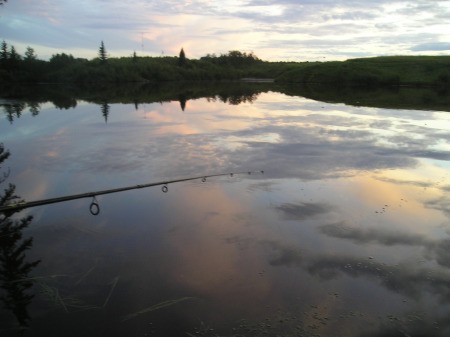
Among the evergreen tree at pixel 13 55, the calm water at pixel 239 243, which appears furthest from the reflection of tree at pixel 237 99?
the evergreen tree at pixel 13 55

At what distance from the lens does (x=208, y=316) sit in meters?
5.36

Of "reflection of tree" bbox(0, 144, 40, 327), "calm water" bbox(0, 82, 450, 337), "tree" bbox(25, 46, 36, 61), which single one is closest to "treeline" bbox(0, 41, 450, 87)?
"tree" bbox(25, 46, 36, 61)

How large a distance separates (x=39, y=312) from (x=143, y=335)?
1.72 metres

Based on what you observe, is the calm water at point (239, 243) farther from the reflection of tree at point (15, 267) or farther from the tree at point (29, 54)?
the tree at point (29, 54)

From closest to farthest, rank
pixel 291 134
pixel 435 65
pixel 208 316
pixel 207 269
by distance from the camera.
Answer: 1. pixel 208 316
2. pixel 207 269
3. pixel 291 134
4. pixel 435 65

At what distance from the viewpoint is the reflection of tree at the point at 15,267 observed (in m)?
5.61

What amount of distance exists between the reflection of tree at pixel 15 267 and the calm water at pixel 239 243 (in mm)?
85

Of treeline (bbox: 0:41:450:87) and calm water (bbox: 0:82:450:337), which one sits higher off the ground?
treeline (bbox: 0:41:450:87)

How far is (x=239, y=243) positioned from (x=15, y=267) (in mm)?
4245

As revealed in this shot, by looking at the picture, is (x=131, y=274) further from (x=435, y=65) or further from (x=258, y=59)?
(x=258, y=59)

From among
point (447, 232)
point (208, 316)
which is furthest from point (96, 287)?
point (447, 232)

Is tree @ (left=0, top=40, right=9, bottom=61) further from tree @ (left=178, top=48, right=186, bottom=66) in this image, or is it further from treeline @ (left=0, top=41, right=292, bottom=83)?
tree @ (left=178, top=48, right=186, bottom=66)

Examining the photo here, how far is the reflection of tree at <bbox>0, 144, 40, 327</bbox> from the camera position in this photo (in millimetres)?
5609

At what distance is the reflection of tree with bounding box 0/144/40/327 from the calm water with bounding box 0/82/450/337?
85 mm
